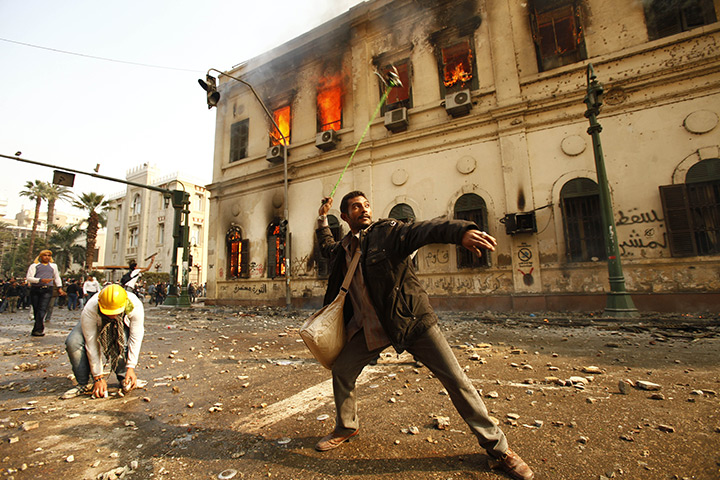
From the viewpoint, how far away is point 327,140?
41.5 ft

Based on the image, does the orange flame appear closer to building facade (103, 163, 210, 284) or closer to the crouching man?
the crouching man

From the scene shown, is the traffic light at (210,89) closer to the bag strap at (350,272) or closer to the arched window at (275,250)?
the arched window at (275,250)

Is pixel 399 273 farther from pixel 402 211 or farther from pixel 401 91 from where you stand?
pixel 401 91

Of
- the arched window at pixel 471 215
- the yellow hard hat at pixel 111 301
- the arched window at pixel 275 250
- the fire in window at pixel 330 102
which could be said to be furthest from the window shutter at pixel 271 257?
the yellow hard hat at pixel 111 301

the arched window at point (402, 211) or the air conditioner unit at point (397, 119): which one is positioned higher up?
the air conditioner unit at point (397, 119)

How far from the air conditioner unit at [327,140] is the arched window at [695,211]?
10.0 meters

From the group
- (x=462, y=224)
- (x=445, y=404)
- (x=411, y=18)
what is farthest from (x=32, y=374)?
(x=411, y=18)

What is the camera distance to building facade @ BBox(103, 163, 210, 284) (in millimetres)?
35094

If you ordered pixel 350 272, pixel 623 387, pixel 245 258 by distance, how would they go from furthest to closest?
1. pixel 245 258
2. pixel 623 387
3. pixel 350 272

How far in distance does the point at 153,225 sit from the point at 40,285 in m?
33.0

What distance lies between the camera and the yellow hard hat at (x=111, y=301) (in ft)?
10.4

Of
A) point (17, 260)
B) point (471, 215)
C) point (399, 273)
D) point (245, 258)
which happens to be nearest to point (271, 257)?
point (245, 258)

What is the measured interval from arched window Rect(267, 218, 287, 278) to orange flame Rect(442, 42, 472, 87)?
840 centimetres

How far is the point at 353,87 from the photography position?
41.9 ft
